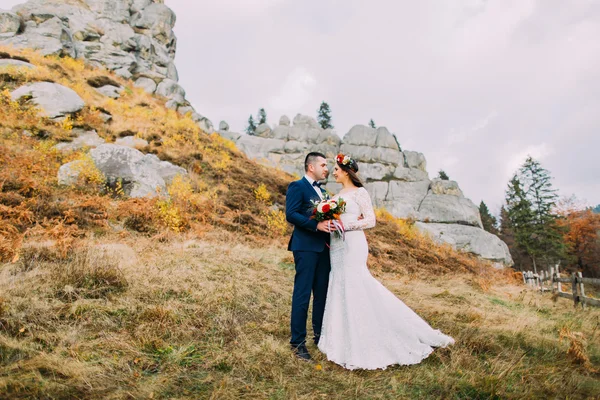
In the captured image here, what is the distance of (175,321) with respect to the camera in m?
4.24

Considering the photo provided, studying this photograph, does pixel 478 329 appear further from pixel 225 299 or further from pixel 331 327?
pixel 225 299

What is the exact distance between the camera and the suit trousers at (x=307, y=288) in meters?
4.02

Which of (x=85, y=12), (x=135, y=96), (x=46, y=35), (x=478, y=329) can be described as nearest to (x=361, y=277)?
(x=478, y=329)

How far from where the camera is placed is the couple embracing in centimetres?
382

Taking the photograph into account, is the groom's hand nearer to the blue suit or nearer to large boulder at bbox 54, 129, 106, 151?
the blue suit

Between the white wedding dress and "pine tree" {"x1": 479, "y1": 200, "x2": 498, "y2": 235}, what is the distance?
5810 cm

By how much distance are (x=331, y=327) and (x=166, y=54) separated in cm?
3889

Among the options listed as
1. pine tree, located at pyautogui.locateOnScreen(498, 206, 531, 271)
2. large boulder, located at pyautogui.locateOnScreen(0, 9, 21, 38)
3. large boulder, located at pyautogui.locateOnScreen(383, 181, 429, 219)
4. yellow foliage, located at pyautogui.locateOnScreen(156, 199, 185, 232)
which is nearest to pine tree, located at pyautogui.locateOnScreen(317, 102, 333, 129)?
large boulder, located at pyautogui.locateOnScreen(383, 181, 429, 219)

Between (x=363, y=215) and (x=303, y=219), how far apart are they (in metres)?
0.83

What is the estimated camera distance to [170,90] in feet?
92.5

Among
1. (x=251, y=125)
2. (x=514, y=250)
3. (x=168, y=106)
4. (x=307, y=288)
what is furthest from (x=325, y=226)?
(x=251, y=125)

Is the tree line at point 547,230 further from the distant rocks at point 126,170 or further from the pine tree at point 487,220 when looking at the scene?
the distant rocks at point 126,170

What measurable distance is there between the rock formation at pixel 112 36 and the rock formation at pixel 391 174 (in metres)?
11.3

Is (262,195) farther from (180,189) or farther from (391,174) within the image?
(391,174)
